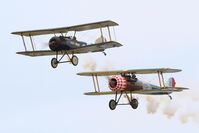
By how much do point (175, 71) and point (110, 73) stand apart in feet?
15.9

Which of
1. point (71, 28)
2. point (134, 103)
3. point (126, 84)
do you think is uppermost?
point (71, 28)

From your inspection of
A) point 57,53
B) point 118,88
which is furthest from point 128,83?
point 57,53

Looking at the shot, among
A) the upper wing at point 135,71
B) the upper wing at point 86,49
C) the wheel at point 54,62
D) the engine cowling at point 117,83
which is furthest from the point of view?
the upper wing at point 135,71

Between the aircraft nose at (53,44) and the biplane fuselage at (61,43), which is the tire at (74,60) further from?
the aircraft nose at (53,44)

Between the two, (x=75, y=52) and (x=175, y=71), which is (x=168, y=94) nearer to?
(x=175, y=71)

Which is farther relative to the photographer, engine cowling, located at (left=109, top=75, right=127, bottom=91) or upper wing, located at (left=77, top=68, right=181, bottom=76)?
upper wing, located at (left=77, top=68, right=181, bottom=76)

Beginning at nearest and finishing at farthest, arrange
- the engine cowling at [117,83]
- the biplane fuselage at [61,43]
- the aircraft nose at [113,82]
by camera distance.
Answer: the engine cowling at [117,83] → the aircraft nose at [113,82] → the biplane fuselage at [61,43]

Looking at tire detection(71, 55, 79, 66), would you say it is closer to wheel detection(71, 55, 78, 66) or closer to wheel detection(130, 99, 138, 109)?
wheel detection(71, 55, 78, 66)

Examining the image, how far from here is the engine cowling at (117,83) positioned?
6469 centimetres

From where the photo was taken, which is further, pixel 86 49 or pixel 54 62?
pixel 86 49

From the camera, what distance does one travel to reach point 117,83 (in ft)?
212

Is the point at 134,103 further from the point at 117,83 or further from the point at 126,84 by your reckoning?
the point at 117,83

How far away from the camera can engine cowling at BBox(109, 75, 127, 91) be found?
64.7 meters

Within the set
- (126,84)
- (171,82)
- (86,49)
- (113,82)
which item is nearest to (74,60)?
(86,49)
